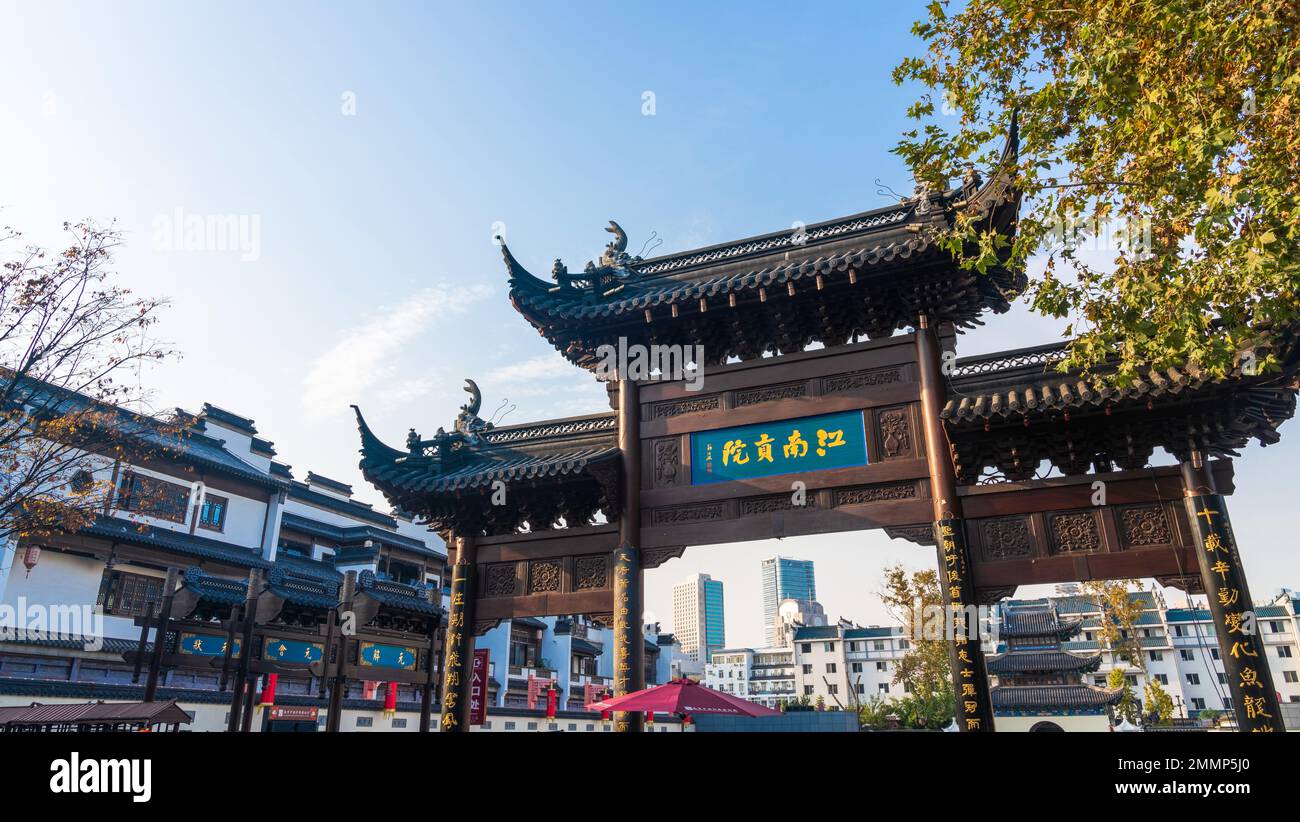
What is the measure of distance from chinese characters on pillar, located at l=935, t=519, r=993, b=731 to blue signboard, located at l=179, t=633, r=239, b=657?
14.5 m

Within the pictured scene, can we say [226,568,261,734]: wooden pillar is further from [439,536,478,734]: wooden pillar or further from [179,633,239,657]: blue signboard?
[439,536,478,734]: wooden pillar

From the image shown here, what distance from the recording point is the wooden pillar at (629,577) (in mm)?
8867

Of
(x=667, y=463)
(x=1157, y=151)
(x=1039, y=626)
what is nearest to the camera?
(x=1157, y=151)

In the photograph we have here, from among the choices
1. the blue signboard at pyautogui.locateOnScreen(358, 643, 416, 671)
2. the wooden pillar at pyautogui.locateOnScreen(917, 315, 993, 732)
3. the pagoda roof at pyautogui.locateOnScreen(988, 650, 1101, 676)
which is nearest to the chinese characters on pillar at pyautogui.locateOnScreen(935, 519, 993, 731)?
the wooden pillar at pyautogui.locateOnScreen(917, 315, 993, 732)

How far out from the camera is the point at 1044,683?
3416 cm

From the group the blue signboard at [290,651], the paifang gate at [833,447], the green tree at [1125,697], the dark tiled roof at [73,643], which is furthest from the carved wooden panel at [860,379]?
the green tree at [1125,697]

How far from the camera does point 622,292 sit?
1062 centimetres

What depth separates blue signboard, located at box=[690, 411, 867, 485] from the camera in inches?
353

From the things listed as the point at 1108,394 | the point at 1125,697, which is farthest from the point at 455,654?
the point at 1125,697

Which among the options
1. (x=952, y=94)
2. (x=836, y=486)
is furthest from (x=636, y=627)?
(x=952, y=94)

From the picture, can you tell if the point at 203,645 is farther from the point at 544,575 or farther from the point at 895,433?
the point at 895,433

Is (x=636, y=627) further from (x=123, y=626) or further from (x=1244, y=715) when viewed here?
(x=123, y=626)

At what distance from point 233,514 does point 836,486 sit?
87.7ft

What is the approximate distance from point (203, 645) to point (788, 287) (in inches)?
579
